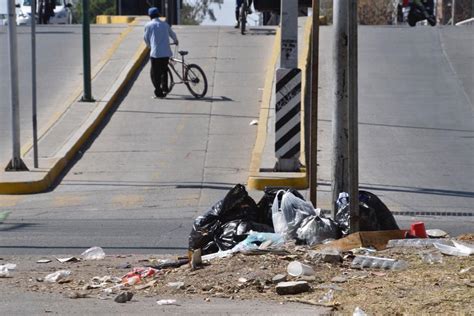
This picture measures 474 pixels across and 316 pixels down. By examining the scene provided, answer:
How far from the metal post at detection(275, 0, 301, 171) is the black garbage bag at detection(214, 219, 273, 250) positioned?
21.1 feet

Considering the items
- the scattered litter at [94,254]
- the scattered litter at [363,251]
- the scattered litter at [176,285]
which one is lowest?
the scattered litter at [94,254]

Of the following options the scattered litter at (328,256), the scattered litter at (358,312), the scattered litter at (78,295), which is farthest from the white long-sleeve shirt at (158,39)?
the scattered litter at (358,312)

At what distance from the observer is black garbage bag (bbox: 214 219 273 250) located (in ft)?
33.4

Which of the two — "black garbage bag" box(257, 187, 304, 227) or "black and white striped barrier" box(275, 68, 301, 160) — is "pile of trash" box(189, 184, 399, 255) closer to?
"black garbage bag" box(257, 187, 304, 227)

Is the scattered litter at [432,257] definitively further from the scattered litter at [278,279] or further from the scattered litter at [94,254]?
the scattered litter at [94,254]

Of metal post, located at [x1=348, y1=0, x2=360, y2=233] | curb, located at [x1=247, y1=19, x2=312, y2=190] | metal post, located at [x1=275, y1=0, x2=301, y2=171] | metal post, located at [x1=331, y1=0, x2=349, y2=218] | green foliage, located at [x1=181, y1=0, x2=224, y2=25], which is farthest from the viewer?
green foliage, located at [x1=181, y1=0, x2=224, y2=25]

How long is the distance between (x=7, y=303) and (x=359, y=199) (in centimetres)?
370

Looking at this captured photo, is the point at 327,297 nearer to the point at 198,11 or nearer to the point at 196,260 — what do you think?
the point at 196,260

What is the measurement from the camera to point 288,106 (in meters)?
17.1

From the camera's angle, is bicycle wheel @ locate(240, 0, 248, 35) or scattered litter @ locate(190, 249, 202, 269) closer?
scattered litter @ locate(190, 249, 202, 269)

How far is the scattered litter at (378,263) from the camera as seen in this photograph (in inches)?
348

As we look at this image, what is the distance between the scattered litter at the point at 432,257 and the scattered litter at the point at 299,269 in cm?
103

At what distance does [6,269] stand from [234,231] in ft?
7.03

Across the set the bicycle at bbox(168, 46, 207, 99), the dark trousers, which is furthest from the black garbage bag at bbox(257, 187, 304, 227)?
the bicycle at bbox(168, 46, 207, 99)
